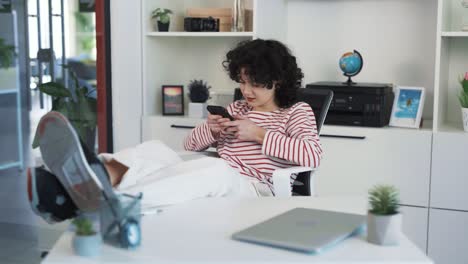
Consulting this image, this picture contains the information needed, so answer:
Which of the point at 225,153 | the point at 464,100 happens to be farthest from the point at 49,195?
the point at 464,100

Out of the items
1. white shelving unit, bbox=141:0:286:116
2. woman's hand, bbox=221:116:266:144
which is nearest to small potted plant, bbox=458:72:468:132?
white shelving unit, bbox=141:0:286:116

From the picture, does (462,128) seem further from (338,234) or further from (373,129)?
(338,234)

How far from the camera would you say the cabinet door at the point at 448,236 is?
358cm

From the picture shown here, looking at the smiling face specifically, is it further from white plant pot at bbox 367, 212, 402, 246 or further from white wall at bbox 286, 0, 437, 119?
white wall at bbox 286, 0, 437, 119

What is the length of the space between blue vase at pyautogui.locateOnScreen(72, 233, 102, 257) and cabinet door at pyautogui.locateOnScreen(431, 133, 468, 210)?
7.78ft

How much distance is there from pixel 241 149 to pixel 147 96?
1544mm

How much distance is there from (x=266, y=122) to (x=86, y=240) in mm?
1347

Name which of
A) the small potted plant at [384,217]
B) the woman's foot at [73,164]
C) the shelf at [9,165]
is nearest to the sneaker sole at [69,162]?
the woman's foot at [73,164]

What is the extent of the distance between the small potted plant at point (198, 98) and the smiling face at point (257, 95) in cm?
128

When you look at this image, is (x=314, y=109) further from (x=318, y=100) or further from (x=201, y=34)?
(x=201, y=34)

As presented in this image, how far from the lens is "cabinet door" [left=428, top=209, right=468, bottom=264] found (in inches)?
141

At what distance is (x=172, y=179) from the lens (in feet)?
6.79

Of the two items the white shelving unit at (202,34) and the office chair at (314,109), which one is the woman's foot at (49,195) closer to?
the office chair at (314,109)

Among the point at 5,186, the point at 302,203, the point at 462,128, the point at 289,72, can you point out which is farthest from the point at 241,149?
the point at 5,186
